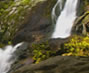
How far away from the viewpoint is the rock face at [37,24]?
11625 mm

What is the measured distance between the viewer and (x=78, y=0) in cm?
1218

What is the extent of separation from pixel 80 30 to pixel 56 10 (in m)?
3.91

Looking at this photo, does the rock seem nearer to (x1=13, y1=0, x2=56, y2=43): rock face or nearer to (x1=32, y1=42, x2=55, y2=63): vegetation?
(x1=13, y1=0, x2=56, y2=43): rock face

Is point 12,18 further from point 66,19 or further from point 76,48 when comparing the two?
point 76,48

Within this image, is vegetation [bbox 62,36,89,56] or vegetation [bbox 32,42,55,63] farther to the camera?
vegetation [bbox 32,42,55,63]

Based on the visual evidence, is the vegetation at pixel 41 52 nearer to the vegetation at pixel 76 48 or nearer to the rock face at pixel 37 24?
the vegetation at pixel 76 48

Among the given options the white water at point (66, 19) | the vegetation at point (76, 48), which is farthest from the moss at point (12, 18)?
the vegetation at point (76, 48)

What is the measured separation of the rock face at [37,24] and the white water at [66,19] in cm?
68

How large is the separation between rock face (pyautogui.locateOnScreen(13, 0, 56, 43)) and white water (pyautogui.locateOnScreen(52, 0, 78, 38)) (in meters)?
0.68

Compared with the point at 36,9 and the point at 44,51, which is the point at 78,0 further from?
the point at 44,51

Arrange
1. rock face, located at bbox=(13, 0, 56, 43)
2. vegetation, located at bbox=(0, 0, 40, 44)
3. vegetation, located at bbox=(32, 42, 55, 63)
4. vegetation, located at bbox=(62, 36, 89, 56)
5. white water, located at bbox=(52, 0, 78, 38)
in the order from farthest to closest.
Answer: vegetation, located at bbox=(0, 0, 40, 44) < rock face, located at bbox=(13, 0, 56, 43) < white water, located at bbox=(52, 0, 78, 38) < vegetation, located at bbox=(32, 42, 55, 63) < vegetation, located at bbox=(62, 36, 89, 56)

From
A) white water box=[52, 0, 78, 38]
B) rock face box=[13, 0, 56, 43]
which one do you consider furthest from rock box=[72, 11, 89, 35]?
rock face box=[13, 0, 56, 43]

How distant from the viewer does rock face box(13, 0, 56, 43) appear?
38.1 ft

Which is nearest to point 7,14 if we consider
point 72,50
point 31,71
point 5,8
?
point 5,8
